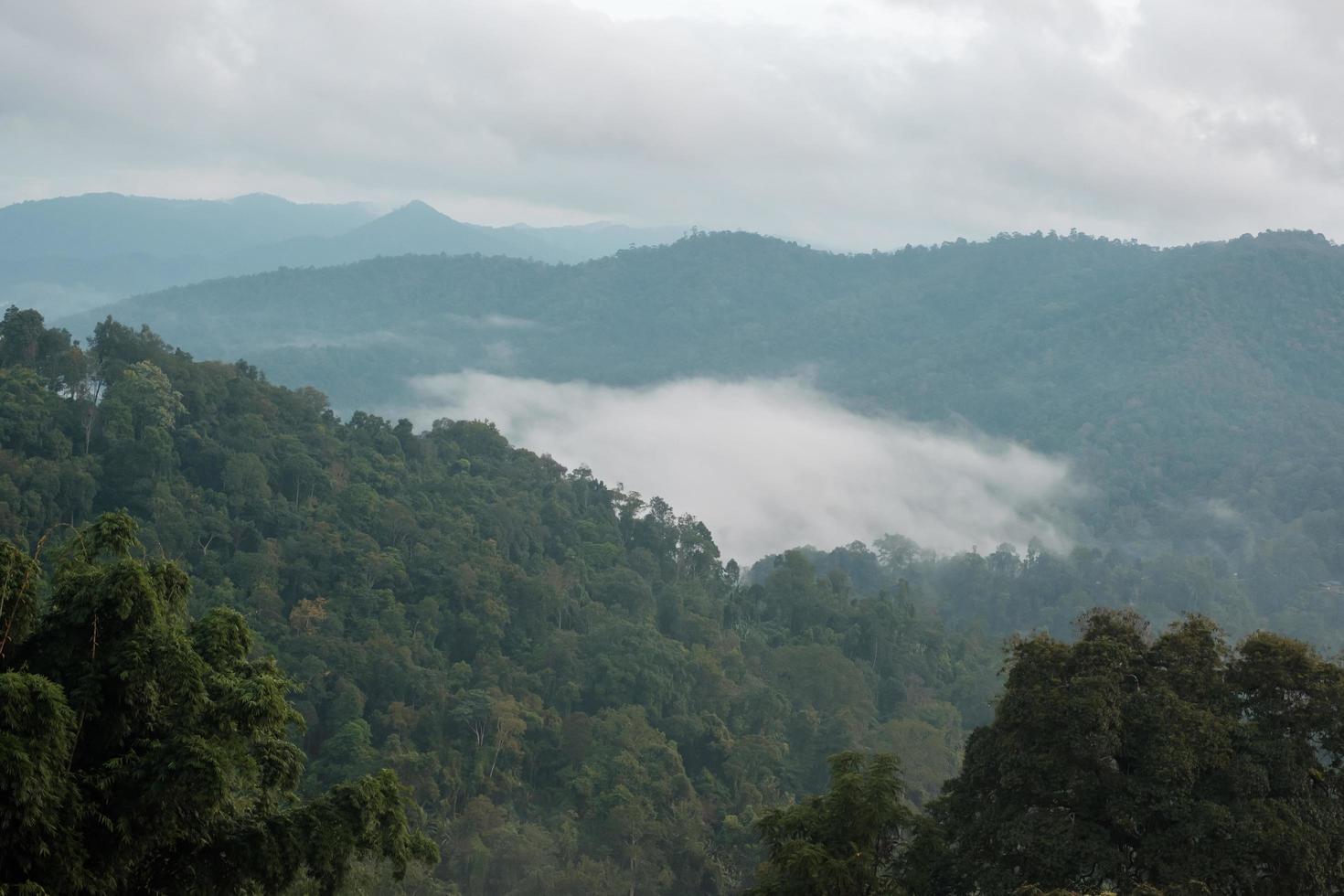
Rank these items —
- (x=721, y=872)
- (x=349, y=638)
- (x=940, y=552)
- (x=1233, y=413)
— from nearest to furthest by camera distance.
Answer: (x=721, y=872), (x=349, y=638), (x=940, y=552), (x=1233, y=413)

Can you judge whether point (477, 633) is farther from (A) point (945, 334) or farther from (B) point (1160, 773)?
(A) point (945, 334)

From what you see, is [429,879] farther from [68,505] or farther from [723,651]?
[723,651]

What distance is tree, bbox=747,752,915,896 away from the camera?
11.9m

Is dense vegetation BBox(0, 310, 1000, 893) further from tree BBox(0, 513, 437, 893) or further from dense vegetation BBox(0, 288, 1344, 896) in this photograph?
tree BBox(0, 513, 437, 893)

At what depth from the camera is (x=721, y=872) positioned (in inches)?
1097

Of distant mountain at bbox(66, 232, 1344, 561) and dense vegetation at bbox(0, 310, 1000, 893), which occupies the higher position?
distant mountain at bbox(66, 232, 1344, 561)

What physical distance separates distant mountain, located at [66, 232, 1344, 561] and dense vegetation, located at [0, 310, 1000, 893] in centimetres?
6293

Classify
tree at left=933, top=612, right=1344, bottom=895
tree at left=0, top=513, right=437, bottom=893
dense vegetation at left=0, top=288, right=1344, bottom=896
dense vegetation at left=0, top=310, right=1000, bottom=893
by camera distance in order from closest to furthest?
tree at left=0, top=513, right=437, bottom=893 < dense vegetation at left=0, top=288, right=1344, bottom=896 < tree at left=933, top=612, right=1344, bottom=895 < dense vegetation at left=0, top=310, right=1000, bottom=893

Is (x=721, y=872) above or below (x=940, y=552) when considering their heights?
below

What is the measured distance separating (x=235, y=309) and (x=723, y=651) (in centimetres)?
14466

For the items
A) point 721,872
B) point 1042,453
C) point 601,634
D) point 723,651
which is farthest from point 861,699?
point 1042,453

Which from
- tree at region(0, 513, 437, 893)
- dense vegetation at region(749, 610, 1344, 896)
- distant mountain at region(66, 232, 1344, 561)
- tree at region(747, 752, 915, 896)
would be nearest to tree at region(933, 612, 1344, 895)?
dense vegetation at region(749, 610, 1344, 896)

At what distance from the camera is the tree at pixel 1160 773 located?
36.7ft

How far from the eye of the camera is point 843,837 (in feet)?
41.7
